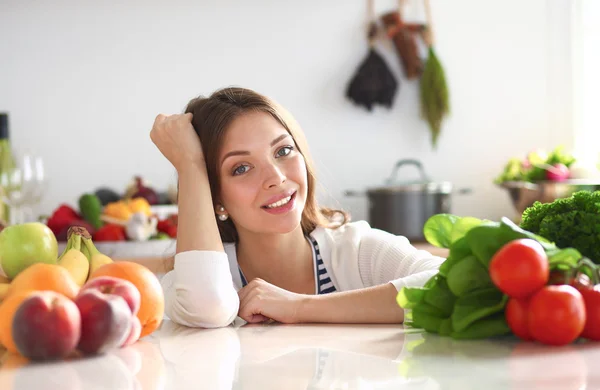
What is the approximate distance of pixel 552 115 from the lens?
11.9 ft

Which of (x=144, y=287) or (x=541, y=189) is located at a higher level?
(x=144, y=287)

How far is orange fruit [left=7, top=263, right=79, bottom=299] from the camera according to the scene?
0.80 meters

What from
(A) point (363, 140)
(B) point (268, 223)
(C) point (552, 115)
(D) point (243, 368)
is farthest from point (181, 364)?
(C) point (552, 115)

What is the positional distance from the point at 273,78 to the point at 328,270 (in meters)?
2.17

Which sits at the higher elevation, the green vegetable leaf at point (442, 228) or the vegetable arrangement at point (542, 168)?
the green vegetable leaf at point (442, 228)

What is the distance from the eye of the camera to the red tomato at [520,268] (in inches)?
29.4

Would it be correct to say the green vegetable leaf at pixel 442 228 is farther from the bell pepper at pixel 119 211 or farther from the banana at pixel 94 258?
the bell pepper at pixel 119 211

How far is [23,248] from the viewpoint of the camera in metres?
0.98

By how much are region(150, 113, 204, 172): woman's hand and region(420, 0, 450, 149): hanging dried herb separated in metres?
2.23

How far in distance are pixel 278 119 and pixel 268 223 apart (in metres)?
0.20

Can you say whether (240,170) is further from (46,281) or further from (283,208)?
(46,281)

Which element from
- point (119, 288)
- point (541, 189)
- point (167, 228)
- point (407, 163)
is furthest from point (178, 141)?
point (407, 163)

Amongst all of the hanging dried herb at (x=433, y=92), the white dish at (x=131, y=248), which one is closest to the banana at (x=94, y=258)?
the white dish at (x=131, y=248)

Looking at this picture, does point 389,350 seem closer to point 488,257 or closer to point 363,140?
point 488,257
